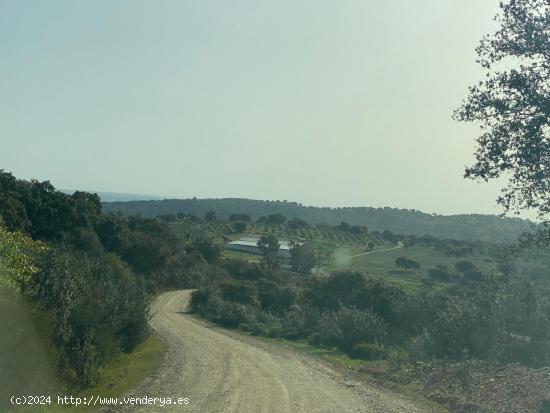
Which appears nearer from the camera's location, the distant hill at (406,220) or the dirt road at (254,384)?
the dirt road at (254,384)

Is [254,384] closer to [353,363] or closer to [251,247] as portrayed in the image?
[353,363]

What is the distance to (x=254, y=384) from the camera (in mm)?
17828

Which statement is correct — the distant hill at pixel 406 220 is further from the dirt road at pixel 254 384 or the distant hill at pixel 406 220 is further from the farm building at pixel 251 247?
the dirt road at pixel 254 384

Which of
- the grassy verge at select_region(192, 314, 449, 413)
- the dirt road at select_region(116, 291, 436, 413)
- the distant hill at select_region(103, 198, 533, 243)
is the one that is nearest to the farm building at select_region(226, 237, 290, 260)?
the grassy verge at select_region(192, 314, 449, 413)

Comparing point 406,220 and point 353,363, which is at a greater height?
point 406,220

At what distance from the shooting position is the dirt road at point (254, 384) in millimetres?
15188

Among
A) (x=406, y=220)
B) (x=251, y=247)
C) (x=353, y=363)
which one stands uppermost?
(x=406, y=220)

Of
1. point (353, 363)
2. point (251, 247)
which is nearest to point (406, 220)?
point (251, 247)

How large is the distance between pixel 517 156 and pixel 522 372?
22.5 ft

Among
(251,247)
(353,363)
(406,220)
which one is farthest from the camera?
(406,220)

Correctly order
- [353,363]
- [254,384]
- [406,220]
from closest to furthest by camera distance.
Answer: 1. [254,384]
2. [353,363]
3. [406,220]

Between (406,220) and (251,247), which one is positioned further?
(406,220)

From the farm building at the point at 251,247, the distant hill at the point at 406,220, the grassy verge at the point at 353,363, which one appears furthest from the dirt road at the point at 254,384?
the distant hill at the point at 406,220

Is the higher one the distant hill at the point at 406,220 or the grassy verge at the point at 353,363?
the distant hill at the point at 406,220
